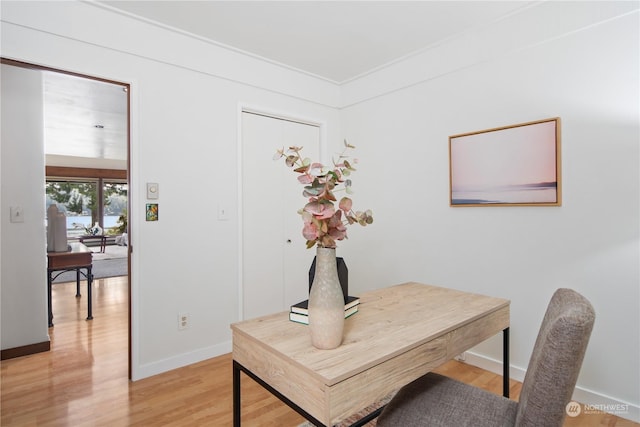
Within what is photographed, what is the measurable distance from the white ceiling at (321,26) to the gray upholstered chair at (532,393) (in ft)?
6.67

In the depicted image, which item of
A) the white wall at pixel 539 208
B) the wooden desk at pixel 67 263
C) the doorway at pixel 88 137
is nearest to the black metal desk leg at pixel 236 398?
the doorway at pixel 88 137

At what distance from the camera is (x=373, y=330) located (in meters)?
1.30

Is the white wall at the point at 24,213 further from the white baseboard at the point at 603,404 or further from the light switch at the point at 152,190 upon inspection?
the white baseboard at the point at 603,404

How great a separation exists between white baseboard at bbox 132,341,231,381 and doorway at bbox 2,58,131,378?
0.09 m

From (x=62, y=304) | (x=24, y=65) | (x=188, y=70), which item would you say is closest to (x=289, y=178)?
(x=188, y=70)

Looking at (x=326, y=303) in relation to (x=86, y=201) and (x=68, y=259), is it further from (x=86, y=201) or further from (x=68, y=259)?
(x=86, y=201)

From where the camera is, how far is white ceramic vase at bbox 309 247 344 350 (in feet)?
3.58

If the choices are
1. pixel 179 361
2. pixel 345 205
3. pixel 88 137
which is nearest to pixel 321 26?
pixel 345 205

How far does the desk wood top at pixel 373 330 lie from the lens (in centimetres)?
104

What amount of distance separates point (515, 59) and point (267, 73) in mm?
1979

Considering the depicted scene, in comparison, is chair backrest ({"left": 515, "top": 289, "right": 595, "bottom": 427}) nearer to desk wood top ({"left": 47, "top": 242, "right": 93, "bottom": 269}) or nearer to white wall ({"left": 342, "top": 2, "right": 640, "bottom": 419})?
white wall ({"left": 342, "top": 2, "right": 640, "bottom": 419})

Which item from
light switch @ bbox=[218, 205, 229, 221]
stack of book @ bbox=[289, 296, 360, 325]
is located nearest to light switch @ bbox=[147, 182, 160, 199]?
light switch @ bbox=[218, 205, 229, 221]

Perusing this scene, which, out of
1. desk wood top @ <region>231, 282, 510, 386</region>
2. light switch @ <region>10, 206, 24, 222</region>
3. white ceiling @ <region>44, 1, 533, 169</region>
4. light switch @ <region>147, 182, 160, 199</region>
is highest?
white ceiling @ <region>44, 1, 533, 169</region>

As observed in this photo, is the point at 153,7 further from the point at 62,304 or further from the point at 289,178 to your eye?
the point at 62,304
